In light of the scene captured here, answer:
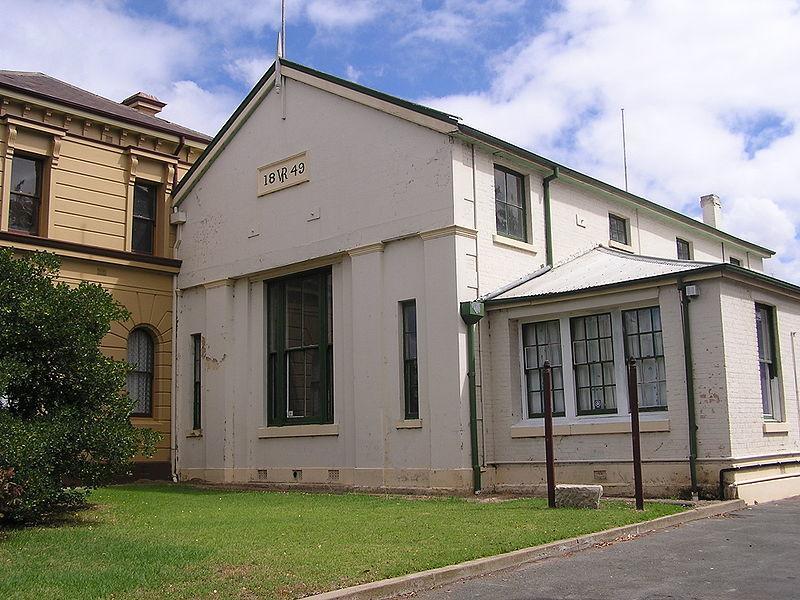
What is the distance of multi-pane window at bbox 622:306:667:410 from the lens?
15.4 meters

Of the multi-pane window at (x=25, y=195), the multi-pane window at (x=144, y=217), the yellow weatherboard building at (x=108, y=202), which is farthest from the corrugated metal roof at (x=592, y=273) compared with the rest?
the multi-pane window at (x=25, y=195)

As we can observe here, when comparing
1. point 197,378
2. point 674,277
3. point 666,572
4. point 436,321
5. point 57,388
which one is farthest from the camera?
point 197,378

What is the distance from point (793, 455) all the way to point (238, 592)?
11.9 meters

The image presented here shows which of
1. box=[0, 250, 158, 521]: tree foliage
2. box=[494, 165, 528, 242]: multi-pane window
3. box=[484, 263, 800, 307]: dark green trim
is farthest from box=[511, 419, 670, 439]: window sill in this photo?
box=[0, 250, 158, 521]: tree foliage

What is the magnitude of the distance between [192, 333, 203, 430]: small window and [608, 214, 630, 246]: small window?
1054 centimetres

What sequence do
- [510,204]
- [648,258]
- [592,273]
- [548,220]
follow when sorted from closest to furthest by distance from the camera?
[592,273], [648,258], [510,204], [548,220]

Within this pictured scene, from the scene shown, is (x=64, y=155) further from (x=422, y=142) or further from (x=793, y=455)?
(x=793, y=455)

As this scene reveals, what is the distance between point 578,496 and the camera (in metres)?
13.0

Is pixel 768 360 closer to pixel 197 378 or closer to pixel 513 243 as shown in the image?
pixel 513 243

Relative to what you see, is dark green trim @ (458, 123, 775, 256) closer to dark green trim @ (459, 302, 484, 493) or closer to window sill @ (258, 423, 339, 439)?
dark green trim @ (459, 302, 484, 493)

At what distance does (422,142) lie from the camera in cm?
1752

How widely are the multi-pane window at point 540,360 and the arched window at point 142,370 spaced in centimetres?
1000

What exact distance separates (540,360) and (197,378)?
922 cm

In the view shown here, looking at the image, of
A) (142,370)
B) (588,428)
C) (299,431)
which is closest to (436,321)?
(588,428)
